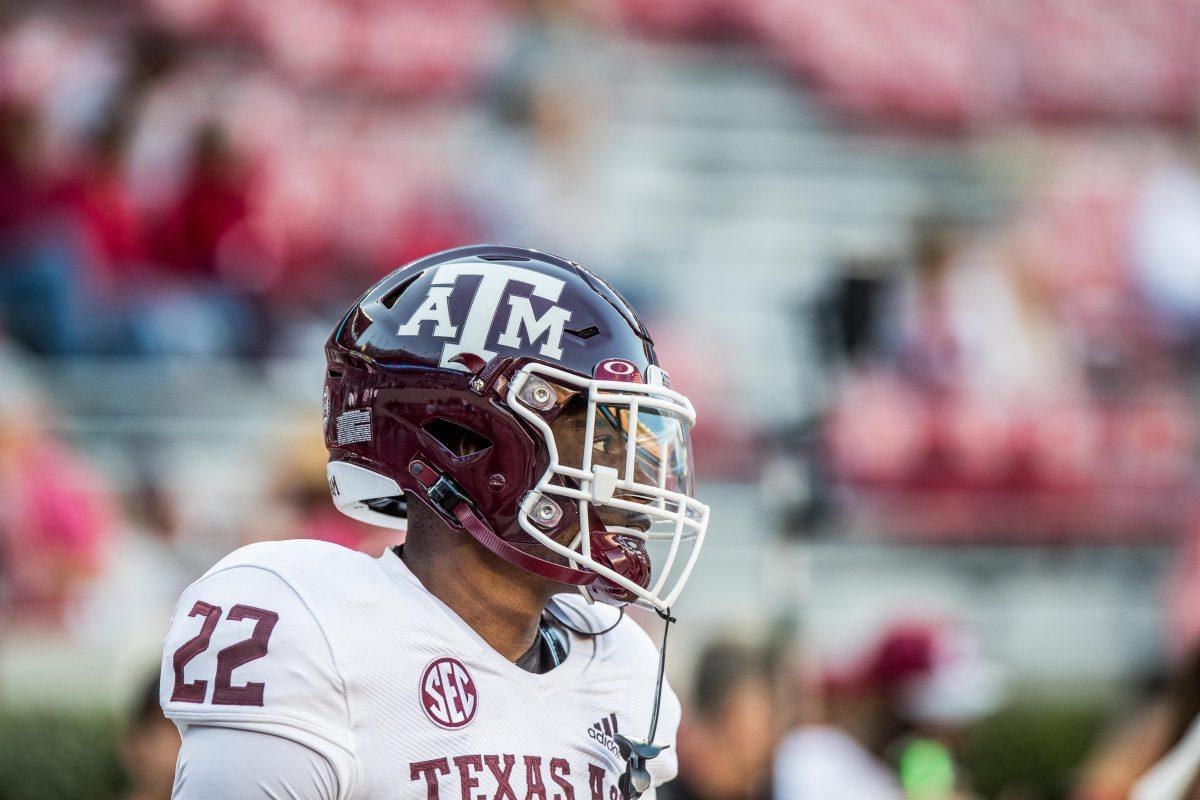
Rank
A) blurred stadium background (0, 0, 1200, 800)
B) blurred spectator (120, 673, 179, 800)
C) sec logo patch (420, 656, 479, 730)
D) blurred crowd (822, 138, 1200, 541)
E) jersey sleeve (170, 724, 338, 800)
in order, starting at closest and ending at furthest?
jersey sleeve (170, 724, 338, 800)
sec logo patch (420, 656, 479, 730)
blurred spectator (120, 673, 179, 800)
blurred stadium background (0, 0, 1200, 800)
blurred crowd (822, 138, 1200, 541)

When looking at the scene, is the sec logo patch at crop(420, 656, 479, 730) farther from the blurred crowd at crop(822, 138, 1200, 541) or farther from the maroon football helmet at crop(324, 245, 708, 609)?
the blurred crowd at crop(822, 138, 1200, 541)

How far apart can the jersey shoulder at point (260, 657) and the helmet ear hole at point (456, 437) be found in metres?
0.19

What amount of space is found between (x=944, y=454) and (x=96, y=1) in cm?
440

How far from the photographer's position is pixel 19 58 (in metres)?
5.56

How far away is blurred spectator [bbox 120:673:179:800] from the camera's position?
2654 mm

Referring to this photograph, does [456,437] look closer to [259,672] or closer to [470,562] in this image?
[470,562]

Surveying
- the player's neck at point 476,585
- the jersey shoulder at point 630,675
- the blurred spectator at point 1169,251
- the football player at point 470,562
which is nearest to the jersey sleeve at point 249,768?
the football player at point 470,562

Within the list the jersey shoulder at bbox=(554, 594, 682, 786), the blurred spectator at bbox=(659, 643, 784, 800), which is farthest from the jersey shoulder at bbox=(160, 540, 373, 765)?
the blurred spectator at bbox=(659, 643, 784, 800)

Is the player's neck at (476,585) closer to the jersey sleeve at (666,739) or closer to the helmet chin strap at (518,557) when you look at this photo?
the helmet chin strap at (518,557)

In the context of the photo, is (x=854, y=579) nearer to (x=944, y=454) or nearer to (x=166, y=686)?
(x=944, y=454)

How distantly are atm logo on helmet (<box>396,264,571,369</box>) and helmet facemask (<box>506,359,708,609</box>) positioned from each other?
0.04 meters

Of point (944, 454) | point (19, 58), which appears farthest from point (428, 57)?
point (944, 454)

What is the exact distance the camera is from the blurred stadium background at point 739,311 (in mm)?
4129

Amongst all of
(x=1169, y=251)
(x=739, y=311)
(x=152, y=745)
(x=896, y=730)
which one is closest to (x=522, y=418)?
(x=152, y=745)
